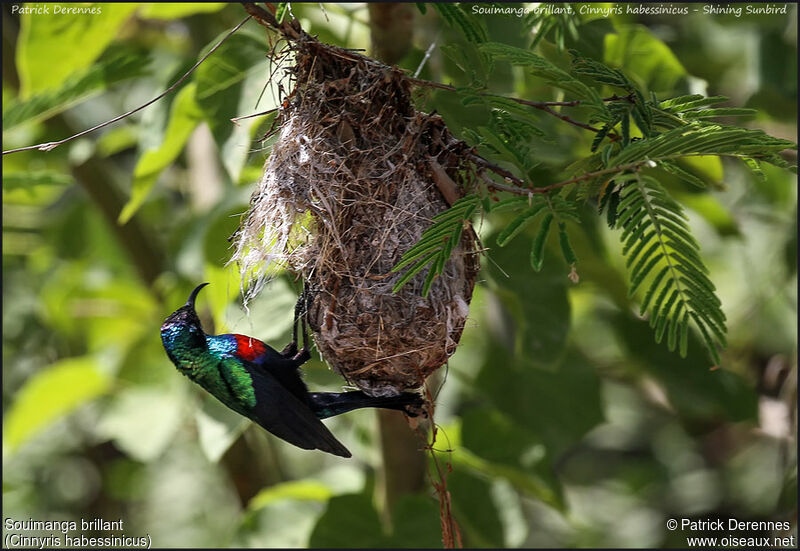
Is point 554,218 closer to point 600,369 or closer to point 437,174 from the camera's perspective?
point 437,174

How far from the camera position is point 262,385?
66.9 inches

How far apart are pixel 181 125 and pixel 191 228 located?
0.69 metres

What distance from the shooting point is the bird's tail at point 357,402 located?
167 centimetres

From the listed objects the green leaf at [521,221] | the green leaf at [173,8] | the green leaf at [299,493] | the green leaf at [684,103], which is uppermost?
the green leaf at [173,8]

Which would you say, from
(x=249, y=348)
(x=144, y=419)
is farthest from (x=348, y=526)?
(x=249, y=348)

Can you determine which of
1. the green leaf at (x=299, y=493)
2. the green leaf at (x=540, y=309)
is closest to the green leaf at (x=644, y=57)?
the green leaf at (x=540, y=309)

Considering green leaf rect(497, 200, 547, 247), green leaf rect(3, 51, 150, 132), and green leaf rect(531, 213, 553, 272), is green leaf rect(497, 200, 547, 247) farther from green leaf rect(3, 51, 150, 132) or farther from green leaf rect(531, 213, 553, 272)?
Result: green leaf rect(3, 51, 150, 132)

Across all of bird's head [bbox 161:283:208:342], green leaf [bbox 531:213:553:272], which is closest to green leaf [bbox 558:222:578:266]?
green leaf [bbox 531:213:553:272]

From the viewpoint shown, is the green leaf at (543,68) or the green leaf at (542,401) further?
the green leaf at (542,401)

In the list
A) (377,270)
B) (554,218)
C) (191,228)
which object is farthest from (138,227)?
(554,218)

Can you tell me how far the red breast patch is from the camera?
1762 mm

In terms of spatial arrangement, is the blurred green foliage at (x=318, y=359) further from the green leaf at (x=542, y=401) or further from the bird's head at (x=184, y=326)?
the bird's head at (x=184, y=326)

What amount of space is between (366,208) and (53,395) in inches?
78.2

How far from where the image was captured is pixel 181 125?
7.32 ft
